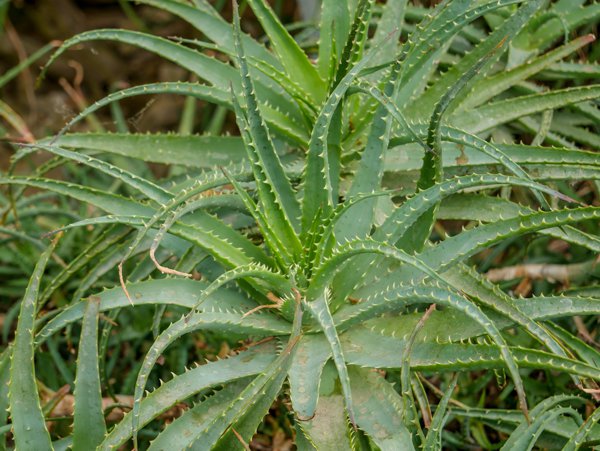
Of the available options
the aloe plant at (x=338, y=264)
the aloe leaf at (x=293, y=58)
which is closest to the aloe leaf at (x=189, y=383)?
the aloe plant at (x=338, y=264)

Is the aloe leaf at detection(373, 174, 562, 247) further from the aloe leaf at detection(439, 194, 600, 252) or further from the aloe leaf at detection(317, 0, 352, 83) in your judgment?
the aloe leaf at detection(317, 0, 352, 83)

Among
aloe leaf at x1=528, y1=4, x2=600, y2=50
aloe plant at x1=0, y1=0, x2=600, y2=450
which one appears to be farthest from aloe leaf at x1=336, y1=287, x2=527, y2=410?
aloe leaf at x1=528, y1=4, x2=600, y2=50

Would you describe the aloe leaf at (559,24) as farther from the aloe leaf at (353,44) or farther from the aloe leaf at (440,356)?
the aloe leaf at (440,356)

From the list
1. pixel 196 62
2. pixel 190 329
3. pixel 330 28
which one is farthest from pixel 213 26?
pixel 190 329

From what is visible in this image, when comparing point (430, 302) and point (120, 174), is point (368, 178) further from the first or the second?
point (120, 174)

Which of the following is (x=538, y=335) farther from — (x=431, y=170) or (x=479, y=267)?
(x=479, y=267)

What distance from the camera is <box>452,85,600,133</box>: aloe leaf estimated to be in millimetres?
1417

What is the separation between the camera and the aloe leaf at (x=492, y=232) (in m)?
1.06

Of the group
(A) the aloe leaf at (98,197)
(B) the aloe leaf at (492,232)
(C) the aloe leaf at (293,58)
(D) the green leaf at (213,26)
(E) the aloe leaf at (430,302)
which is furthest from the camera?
(D) the green leaf at (213,26)

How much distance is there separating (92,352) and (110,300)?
8cm

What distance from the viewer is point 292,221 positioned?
1.25 meters

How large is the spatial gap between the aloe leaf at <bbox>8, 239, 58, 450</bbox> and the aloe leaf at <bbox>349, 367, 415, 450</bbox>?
46 centimetres

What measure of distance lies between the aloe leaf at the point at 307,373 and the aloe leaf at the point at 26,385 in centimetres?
38

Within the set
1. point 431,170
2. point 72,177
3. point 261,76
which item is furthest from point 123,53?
point 431,170
